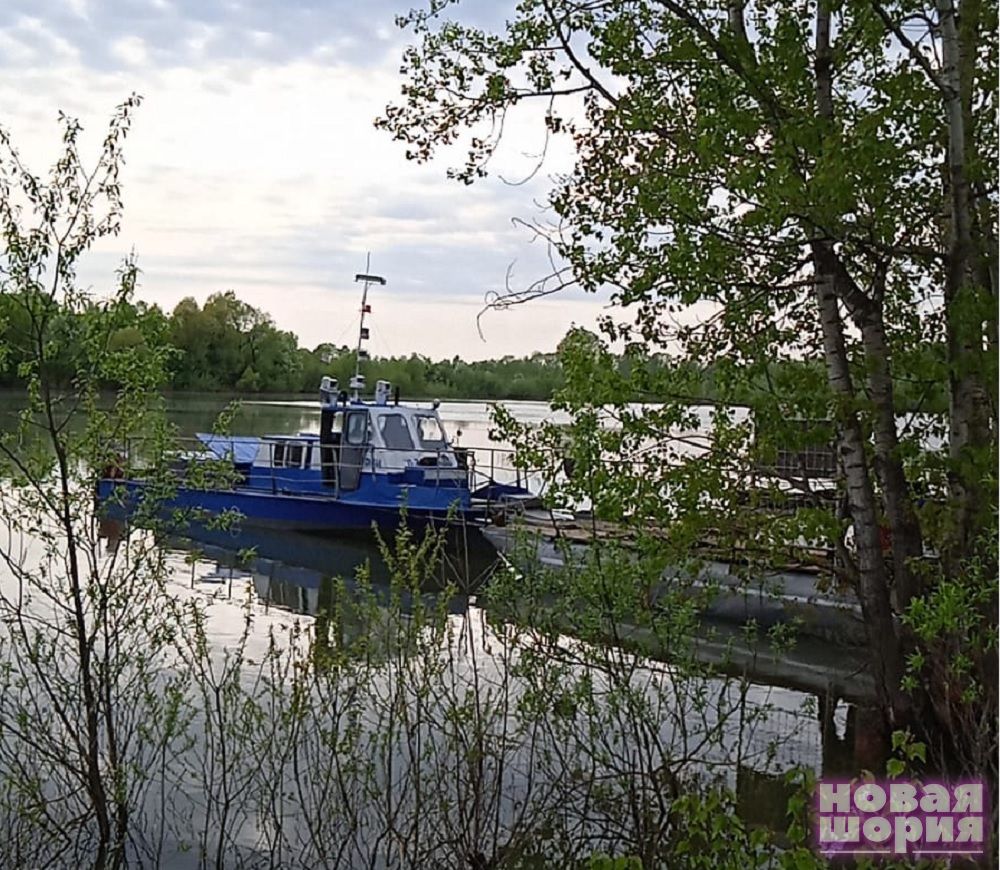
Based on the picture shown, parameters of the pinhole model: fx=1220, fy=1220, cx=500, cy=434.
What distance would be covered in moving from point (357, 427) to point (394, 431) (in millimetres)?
608

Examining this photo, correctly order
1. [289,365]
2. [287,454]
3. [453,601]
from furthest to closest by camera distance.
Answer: [289,365] → [287,454] → [453,601]

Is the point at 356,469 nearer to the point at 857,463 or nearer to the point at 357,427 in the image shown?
the point at 357,427

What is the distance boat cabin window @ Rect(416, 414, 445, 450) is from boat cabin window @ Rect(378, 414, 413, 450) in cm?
23

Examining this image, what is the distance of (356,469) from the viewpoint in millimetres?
19609

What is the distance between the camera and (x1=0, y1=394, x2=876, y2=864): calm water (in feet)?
22.7

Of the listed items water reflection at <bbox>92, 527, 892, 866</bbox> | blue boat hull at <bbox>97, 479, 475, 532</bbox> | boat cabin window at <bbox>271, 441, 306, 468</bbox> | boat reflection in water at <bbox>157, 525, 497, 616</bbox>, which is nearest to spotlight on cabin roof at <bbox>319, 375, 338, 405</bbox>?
boat cabin window at <bbox>271, 441, 306, 468</bbox>

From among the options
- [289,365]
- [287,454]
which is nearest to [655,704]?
[287,454]

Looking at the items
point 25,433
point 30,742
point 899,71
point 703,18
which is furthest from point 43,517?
point 899,71

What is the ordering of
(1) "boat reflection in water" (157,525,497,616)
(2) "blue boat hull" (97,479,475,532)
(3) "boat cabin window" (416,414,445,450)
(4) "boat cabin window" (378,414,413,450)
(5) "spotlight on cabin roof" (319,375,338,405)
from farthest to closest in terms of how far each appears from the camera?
1. (5) "spotlight on cabin roof" (319,375,338,405)
2. (3) "boat cabin window" (416,414,445,450)
3. (4) "boat cabin window" (378,414,413,450)
4. (2) "blue boat hull" (97,479,475,532)
5. (1) "boat reflection in water" (157,525,497,616)

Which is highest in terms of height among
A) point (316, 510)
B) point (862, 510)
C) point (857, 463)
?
point (857, 463)

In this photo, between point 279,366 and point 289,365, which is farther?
point 279,366

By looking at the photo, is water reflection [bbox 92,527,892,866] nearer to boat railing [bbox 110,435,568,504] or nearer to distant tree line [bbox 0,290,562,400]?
boat railing [bbox 110,435,568,504]

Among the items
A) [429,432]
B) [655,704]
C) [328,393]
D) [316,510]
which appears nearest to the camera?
[655,704]

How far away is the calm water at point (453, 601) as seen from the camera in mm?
6922
